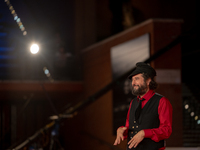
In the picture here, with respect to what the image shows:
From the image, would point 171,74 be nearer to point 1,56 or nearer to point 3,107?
point 1,56

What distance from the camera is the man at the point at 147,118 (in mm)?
2113

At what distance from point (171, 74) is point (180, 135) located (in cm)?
122

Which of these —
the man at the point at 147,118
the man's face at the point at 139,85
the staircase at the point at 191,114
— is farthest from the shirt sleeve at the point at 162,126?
the staircase at the point at 191,114

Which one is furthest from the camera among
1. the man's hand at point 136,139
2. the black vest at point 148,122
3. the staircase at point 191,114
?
the staircase at point 191,114

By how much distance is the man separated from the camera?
211 cm

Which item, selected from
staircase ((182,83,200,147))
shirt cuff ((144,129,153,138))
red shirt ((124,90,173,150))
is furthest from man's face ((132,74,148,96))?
staircase ((182,83,200,147))

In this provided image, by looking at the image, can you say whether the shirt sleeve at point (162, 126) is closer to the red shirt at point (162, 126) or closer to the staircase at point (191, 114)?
the red shirt at point (162, 126)

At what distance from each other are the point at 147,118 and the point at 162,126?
0.43 ft

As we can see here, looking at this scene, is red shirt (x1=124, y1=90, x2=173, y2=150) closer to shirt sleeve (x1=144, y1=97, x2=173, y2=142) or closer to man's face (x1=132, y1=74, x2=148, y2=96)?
shirt sleeve (x1=144, y1=97, x2=173, y2=142)

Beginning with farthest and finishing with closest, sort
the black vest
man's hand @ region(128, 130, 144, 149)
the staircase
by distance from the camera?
the staircase → the black vest → man's hand @ region(128, 130, 144, 149)

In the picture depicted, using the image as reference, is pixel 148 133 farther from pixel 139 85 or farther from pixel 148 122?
pixel 139 85

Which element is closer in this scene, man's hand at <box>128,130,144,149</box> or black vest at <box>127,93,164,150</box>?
man's hand at <box>128,130,144,149</box>

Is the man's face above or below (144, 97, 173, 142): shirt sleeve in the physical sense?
above

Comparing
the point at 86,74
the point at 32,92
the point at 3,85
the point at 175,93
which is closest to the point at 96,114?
the point at 86,74
